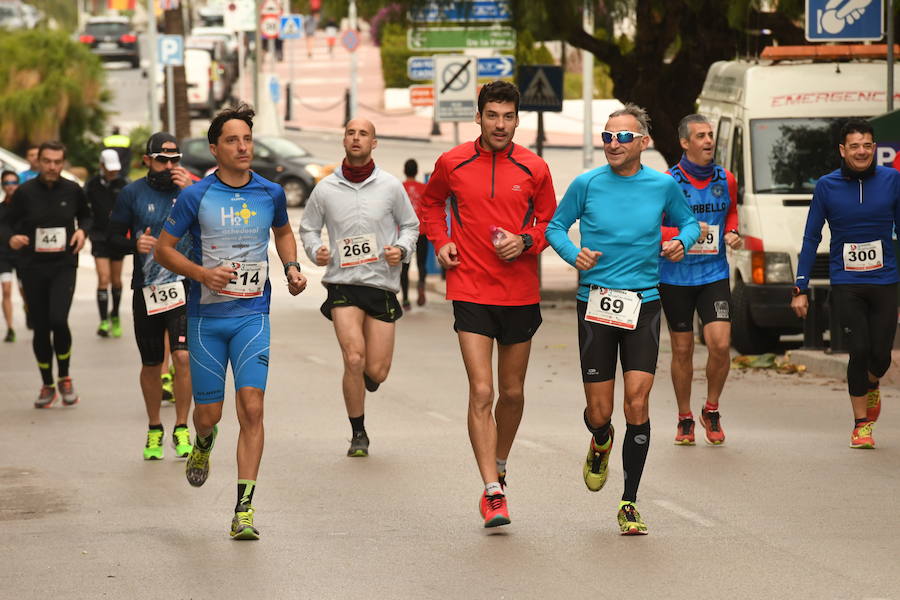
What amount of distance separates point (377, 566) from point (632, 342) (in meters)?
1.59

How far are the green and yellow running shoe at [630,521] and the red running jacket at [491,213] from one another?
1067mm

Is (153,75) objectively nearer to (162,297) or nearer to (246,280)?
(162,297)

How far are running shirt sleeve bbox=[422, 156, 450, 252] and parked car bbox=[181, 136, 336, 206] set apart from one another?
28702mm

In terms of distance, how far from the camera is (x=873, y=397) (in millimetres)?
11242

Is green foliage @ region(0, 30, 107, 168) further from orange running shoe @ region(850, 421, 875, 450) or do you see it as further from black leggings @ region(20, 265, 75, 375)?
orange running shoe @ region(850, 421, 875, 450)

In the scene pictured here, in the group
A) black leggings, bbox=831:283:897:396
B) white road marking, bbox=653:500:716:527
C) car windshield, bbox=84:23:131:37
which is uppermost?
car windshield, bbox=84:23:131:37

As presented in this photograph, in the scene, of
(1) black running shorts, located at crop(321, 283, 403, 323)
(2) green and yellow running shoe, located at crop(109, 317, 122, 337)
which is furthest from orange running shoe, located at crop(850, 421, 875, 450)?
(2) green and yellow running shoe, located at crop(109, 317, 122, 337)

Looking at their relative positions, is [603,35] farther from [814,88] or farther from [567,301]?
[814,88]

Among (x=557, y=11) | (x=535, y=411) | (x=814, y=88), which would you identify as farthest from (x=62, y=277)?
(x=557, y=11)

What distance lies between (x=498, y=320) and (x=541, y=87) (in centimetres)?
1460

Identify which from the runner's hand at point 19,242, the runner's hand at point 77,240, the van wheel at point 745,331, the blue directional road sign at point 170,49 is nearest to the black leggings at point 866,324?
the van wheel at point 745,331

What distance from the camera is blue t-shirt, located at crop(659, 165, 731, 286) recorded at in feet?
36.6

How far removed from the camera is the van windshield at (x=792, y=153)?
16734 millimetres

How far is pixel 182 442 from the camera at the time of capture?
11.1 meters
